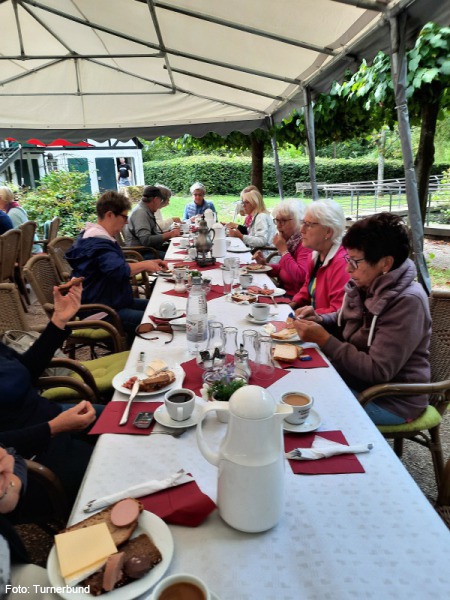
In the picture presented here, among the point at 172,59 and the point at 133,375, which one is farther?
the point at 172,59

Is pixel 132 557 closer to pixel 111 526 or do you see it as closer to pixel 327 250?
pixel 111 526

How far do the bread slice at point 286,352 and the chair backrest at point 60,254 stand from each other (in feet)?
7.39

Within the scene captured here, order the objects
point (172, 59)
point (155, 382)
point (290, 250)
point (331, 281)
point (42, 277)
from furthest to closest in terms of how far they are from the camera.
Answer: point (172, 59), point (290, 250), point (42, 277), point (331, 281), point (155, 382)

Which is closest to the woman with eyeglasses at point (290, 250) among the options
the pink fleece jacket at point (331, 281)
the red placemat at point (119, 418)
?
the pink fleece jacket at point (331, 281)

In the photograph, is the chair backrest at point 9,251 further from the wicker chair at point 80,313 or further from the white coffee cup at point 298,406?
the white coffee cup at point 298,406

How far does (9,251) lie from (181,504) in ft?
16.2

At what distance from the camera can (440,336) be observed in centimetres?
203

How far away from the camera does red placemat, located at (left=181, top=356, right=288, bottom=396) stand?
1.56m

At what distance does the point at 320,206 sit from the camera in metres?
2.62

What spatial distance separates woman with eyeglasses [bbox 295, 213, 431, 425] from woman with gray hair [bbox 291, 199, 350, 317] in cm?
56

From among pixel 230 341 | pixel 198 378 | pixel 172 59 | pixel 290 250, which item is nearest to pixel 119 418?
pixel 198 378

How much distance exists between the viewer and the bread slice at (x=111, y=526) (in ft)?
2.79

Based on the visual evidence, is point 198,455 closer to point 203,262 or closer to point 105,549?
point 105,549

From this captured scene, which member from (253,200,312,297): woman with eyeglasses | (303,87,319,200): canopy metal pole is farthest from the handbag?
(303,87,319,200): canopy metal pole
